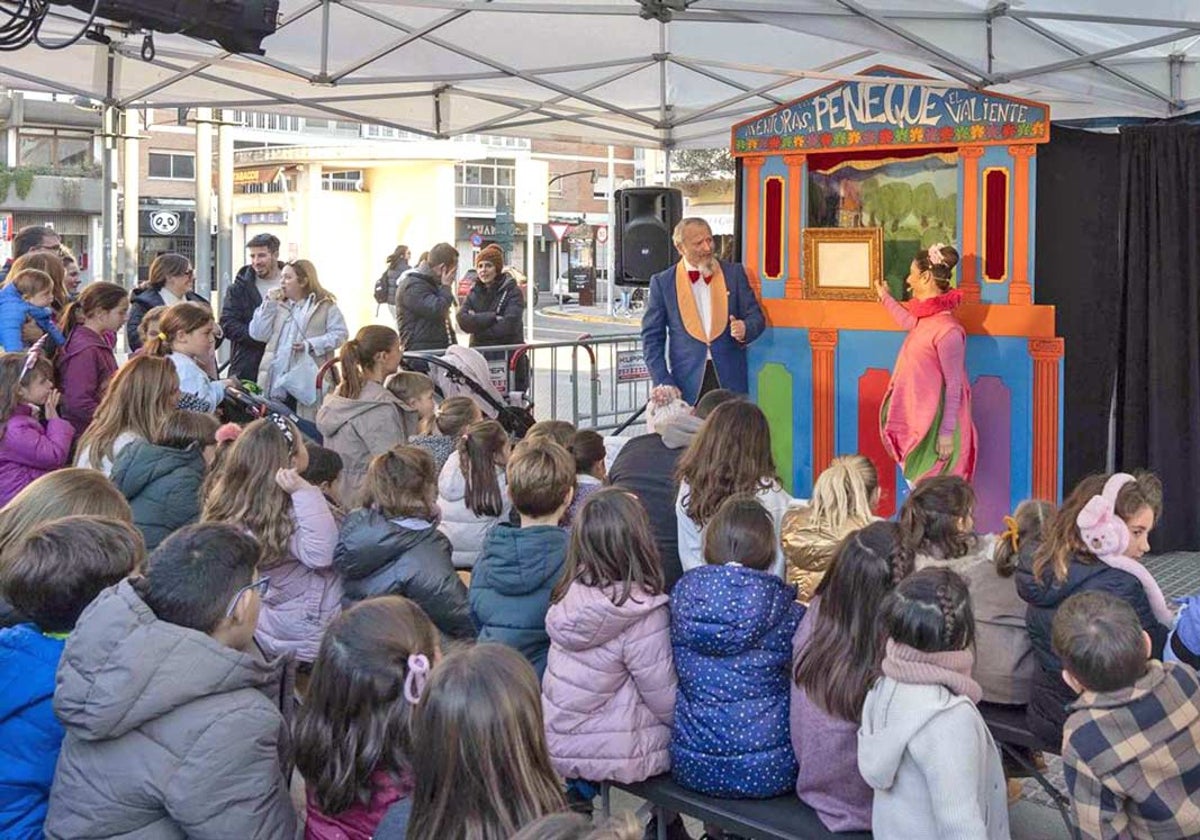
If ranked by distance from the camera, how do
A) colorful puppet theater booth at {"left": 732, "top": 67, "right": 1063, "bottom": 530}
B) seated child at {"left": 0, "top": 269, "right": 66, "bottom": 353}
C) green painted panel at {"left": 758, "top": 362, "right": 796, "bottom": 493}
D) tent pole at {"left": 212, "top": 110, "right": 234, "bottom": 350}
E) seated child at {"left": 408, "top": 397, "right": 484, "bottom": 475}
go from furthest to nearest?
1. tent pole at {"left": 212, "top": 110, "right": 234, "bottom": 350}
2. green painted panel at {"left": 758, "top": 362, "right": 796, "bottom": 493}
3. colorful puppet theater booth at {"left": 732, "top": 67, "right": 1063, "bottom": 530}
4. seated child at {"left": 0, "top": 269, "right": 66, "bottom": 353}
5. seated child at {"left": 408, "top": 397, "right": 484, "bottom": 475}

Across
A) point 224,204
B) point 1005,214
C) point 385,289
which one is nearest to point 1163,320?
point 1005,214

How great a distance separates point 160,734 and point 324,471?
1.92 metres

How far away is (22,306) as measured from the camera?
6367 mm

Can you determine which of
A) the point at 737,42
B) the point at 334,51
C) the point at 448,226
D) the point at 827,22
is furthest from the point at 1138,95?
the point at 448,226

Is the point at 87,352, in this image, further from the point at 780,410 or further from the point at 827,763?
the point at 827,763

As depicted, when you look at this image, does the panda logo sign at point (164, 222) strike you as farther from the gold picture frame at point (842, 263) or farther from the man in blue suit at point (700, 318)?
the gold picture frame at point (842, 263)

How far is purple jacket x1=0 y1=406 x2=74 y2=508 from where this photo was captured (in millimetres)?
4965

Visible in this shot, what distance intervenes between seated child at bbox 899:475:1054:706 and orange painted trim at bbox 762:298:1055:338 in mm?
3598

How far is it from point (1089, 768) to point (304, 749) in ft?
5.21

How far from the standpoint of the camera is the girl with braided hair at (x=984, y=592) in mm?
3627

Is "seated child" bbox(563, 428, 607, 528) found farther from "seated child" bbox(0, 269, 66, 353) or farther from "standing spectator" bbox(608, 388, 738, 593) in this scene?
"seated child" bbox(0, 269, 66, 353)

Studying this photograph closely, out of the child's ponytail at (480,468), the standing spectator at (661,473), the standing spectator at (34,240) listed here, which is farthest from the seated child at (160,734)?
the standing spectator at (34,240)

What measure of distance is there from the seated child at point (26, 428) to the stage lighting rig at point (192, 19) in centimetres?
141

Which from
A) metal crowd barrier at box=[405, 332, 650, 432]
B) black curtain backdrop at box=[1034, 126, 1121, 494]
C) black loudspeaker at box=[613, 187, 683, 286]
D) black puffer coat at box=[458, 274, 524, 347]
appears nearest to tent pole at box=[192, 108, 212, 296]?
metal crowd barrier at box=[405, 332, 650, 432]
